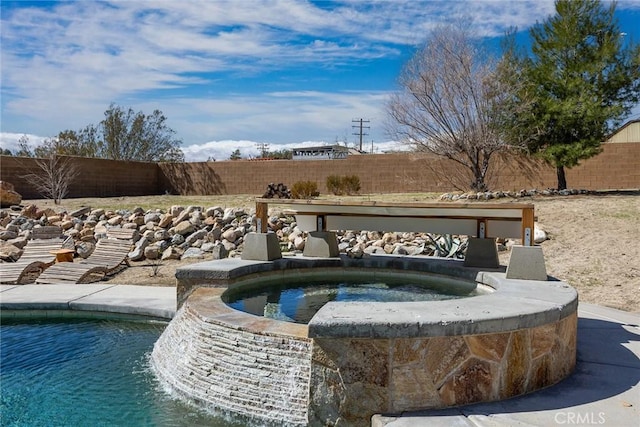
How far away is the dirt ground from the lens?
8367 millimetres

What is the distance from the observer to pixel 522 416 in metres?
3.52

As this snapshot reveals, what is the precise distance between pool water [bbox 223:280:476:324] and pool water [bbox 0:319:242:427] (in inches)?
50.6

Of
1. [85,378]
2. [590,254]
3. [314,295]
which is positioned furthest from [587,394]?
[590,254]

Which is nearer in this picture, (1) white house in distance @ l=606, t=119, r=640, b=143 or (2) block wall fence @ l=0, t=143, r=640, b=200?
(2) block wall fence @ l=0, t=143, r=640, b=200

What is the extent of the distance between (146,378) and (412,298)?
3.12 meters

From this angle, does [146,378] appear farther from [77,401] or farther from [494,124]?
[494,124]

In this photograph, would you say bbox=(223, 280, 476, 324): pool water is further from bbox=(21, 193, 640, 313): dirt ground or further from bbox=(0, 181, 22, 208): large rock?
bbox=(0, 181, 22, 208): large rock

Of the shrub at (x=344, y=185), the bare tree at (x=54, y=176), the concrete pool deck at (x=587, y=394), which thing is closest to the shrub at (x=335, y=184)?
the shrub at (x=344, y=185)

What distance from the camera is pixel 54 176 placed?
19922 millimetres

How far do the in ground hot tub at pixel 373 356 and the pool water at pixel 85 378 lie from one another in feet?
0.93

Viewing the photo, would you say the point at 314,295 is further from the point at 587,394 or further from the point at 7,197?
the point at 7,197

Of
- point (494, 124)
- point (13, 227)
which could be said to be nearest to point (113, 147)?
point (13, 227)

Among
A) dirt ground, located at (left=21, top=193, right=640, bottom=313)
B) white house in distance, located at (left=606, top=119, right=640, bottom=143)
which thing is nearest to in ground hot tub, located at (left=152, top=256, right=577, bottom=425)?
dirt ground, located at (left=21, top=193, right=640, bottom=313)

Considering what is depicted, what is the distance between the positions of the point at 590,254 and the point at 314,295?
243 inches
